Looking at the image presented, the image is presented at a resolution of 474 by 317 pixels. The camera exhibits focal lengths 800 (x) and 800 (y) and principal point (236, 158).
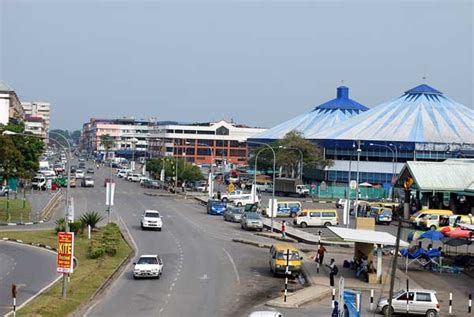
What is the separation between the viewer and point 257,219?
5922 cm

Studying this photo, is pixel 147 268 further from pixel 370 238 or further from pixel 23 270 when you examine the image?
pixel 370 238

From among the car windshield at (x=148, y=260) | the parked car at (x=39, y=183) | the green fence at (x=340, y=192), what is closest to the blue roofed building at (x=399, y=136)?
the green fence at (x=340, y=192)

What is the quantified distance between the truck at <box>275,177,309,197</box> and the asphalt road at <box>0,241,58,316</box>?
5530cm

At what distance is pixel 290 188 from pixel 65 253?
7058 centimetres

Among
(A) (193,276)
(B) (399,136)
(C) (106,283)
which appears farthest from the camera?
(B) (399,136)

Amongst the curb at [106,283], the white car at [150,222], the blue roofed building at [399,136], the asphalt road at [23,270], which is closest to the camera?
the curb at [106,283]

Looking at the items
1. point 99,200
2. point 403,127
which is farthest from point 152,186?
point 403,127

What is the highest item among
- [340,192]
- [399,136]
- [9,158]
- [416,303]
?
[399,136]

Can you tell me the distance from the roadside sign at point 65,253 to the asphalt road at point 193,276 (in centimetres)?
178

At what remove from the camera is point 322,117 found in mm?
149875

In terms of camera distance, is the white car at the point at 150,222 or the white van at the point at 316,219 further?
the white van at the point at 316,219

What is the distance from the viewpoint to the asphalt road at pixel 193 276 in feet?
95.8

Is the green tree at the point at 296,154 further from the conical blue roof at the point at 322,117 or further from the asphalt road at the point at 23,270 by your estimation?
the asphalt road at the point at 23,270

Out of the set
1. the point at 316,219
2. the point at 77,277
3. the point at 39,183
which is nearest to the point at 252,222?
the point at 316,219
